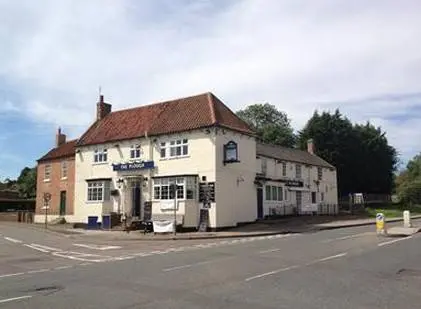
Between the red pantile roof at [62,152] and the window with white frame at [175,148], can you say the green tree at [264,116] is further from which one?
the window with white frame at [175,148]

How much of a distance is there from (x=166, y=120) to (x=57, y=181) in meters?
16.5

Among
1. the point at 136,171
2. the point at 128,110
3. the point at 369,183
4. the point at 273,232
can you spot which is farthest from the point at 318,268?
the point at 369,183

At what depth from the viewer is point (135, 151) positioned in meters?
40.4

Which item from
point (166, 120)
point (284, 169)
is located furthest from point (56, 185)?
point (284, 169)

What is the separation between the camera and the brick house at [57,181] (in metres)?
48.9

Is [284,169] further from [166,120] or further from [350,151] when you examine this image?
[350,151]

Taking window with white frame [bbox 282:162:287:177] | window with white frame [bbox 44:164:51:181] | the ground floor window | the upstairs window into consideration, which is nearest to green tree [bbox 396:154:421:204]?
the upstairs window

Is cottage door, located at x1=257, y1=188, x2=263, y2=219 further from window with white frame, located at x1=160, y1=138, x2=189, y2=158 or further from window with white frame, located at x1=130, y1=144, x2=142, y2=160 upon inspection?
window with white frame, located at x1=130, y1=144, x2=142, y2=160

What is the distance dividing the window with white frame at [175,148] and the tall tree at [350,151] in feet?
109

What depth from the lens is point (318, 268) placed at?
1494cm

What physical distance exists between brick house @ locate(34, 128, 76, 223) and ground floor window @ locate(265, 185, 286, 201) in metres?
17.6

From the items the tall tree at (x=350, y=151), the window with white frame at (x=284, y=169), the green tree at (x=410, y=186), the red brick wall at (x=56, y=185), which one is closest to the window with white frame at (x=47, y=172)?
the red brick wall at (x=56, y=185)

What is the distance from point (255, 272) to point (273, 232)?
18224 mm

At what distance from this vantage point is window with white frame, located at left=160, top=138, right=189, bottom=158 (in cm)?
3725
